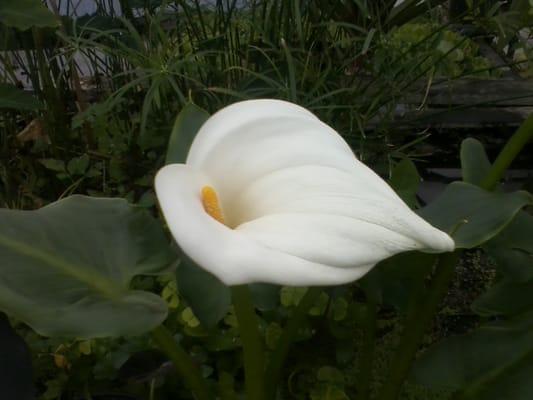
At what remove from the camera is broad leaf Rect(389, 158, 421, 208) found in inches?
30.4

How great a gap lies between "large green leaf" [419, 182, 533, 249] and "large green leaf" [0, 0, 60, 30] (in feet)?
2.10

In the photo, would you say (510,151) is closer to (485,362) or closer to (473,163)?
(473,163)

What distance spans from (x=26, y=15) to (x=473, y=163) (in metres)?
0.68

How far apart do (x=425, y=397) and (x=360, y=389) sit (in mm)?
153

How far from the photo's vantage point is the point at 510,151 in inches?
27.3

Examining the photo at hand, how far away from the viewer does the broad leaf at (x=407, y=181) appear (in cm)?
77

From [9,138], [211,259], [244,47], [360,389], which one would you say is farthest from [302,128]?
[9,138]

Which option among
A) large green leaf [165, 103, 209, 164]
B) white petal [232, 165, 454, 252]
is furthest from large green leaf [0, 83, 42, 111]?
white petal [232, 165, 454, 252]

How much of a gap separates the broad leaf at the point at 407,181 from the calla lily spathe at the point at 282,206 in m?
0.25

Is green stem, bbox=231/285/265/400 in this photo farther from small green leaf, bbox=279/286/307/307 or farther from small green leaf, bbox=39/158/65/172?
small green leaf, bbox=39/158/65/172

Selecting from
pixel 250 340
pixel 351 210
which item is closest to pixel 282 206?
pixel 351 210

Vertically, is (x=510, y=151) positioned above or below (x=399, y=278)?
above

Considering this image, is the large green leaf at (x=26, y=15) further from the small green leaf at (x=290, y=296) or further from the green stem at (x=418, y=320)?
the green stem at (x=418, y=320)

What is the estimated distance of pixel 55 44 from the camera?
1.36m
